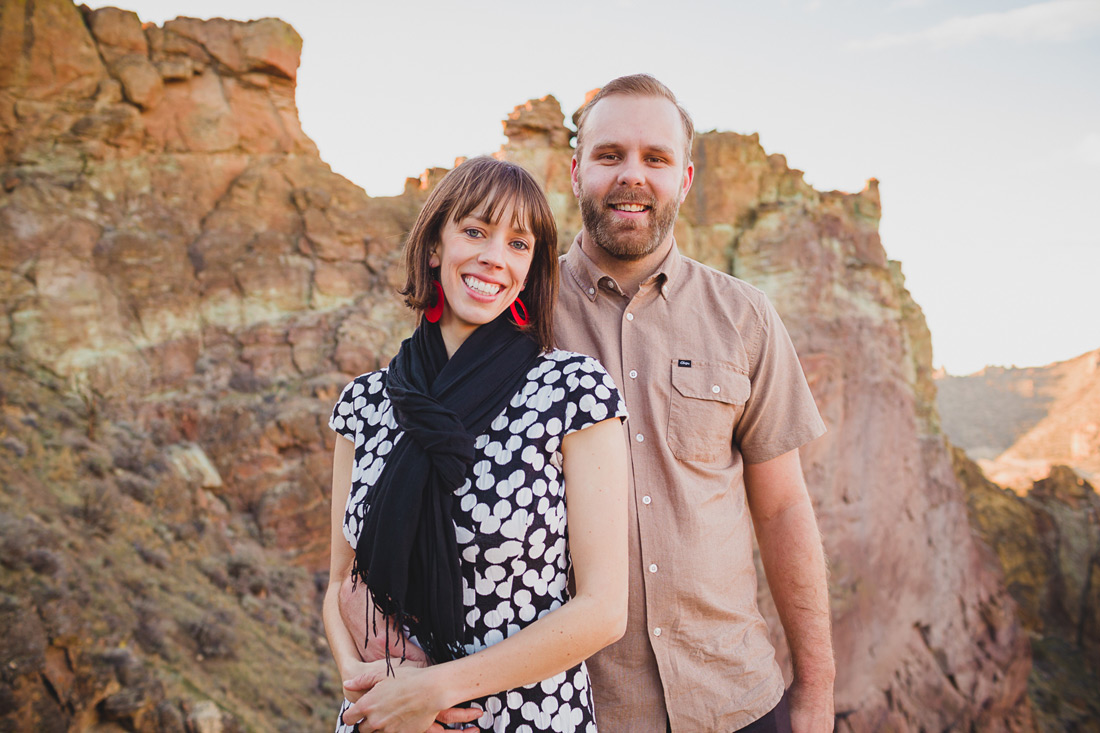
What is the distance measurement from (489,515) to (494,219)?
29.5 inches

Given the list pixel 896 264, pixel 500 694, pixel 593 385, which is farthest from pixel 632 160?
pixel 896 264

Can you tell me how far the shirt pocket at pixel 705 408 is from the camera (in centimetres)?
216

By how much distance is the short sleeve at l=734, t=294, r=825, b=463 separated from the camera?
2.28 meters

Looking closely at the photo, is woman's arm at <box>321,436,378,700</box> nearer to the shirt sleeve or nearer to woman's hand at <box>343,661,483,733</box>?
the shirt sleeve

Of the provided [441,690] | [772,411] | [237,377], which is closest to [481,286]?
[441,690]

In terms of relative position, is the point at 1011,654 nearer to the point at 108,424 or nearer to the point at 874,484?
the point at 874,484

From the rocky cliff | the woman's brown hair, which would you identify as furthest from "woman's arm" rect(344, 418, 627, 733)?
the rocky cliff

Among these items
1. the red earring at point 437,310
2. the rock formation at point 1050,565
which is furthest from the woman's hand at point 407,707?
the rock formation at point 1050,565

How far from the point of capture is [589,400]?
1.59 m

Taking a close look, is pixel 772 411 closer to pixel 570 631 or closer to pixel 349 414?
pixel 570 631

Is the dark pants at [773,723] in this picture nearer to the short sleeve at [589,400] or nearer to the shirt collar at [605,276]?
the short sleeve at [589,400]

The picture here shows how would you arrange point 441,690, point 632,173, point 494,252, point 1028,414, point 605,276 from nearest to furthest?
1. point 441,690
2. point 494,252
3. point 632,173
4. point 605,276
5. point 1028,414

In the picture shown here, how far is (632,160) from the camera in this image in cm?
222

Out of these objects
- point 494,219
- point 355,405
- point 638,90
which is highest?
point 638,90
